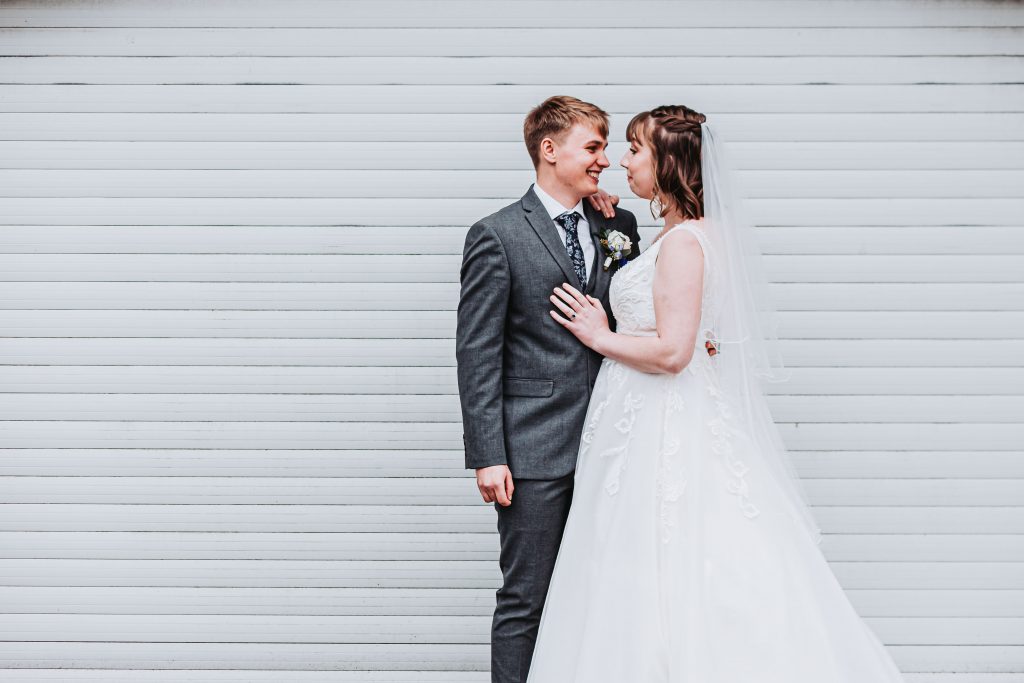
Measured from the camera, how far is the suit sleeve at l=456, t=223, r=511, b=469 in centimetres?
Answer: 235

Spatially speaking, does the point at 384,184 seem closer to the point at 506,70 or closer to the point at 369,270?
the point at 369,270

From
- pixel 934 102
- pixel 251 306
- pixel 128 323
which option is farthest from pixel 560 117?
pixel 128 323

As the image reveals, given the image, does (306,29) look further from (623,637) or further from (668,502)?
(623,637)

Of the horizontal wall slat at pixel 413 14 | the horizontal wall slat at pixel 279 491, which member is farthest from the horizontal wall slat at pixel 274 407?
the horizontal wall slat at pixel 413 14

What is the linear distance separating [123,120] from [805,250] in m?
2.98

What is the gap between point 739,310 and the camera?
2.28 meters

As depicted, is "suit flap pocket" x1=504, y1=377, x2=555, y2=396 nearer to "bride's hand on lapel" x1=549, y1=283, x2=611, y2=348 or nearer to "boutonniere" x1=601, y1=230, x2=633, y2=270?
"bride's hand on lapel" x1=549, y1=283, x2=611, y2=348

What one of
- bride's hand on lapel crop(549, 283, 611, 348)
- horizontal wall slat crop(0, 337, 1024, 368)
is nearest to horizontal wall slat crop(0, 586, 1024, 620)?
horizontal wall slat crop(0, 337, 1024, 368)

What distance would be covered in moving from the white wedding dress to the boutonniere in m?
0.12

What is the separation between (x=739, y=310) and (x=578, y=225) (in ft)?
2.09

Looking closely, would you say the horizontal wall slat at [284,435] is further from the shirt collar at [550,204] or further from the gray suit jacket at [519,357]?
the shirt collar at [550,204]

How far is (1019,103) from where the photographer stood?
313 cm

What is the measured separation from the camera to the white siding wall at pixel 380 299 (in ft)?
10.3

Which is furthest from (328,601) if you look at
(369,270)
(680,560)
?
(680,560)
